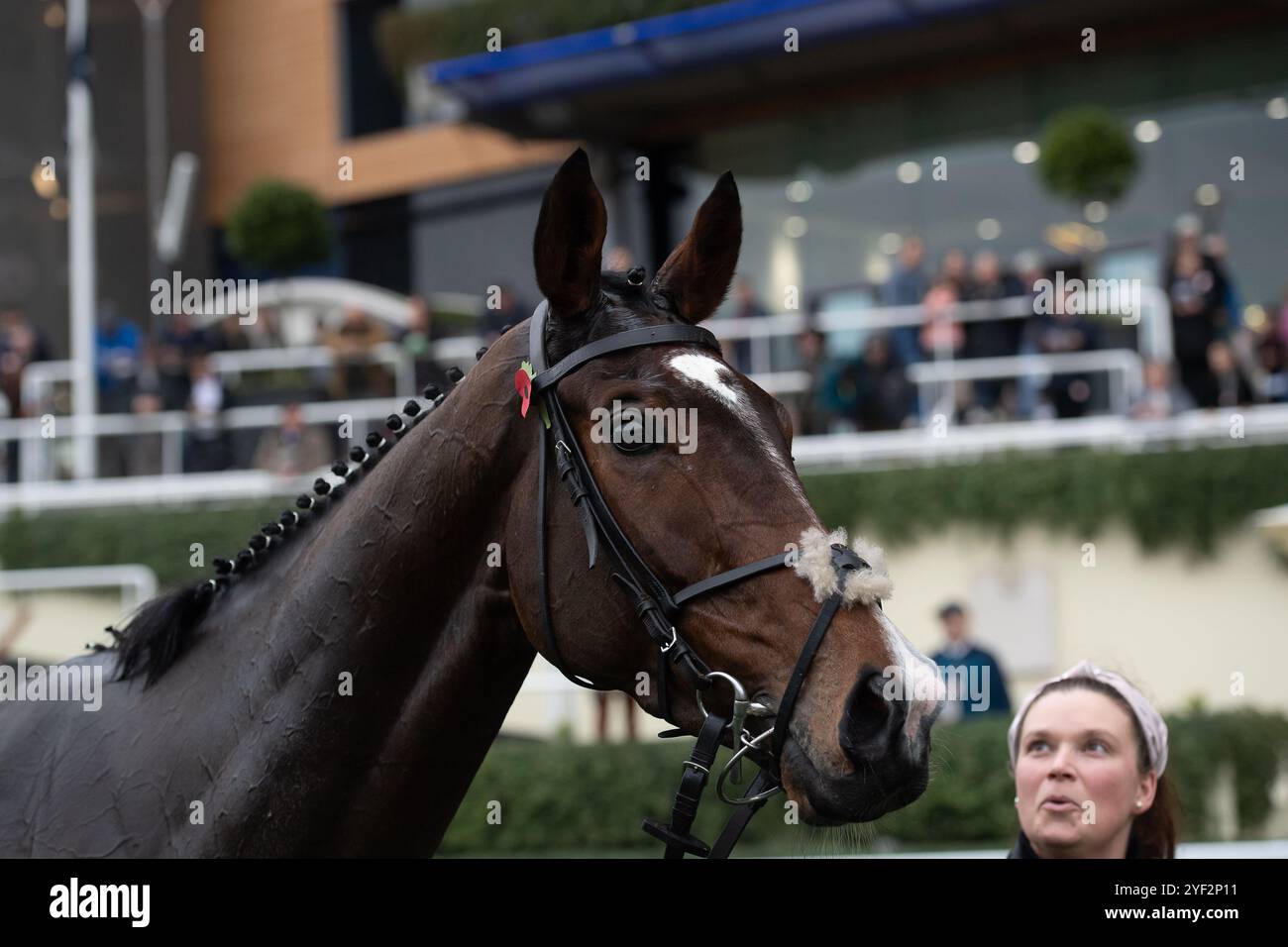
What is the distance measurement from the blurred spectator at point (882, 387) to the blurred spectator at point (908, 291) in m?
0.41

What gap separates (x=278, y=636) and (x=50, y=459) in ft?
40.4

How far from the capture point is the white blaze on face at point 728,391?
2361 millimetres

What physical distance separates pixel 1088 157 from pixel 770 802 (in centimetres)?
650

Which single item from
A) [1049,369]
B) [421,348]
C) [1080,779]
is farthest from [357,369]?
[1080,779]

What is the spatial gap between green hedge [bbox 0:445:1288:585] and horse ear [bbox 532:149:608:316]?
8.07 metres

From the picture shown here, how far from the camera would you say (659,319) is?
2547 mm

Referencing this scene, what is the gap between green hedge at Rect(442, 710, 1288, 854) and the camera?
8.84 m

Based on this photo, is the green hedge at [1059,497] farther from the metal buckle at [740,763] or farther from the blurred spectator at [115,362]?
the metal buckle at [740,763]

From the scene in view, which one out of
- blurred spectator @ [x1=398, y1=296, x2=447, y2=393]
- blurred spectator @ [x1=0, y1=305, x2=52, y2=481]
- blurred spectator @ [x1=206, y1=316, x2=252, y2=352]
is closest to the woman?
blurred spectator @ [x1=398, y1=296, x2=447, y2=393]

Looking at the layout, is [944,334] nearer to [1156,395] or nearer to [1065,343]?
[1065,343]

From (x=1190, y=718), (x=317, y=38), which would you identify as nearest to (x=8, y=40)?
(x=317, y=38)

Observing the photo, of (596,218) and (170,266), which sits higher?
(170,266)

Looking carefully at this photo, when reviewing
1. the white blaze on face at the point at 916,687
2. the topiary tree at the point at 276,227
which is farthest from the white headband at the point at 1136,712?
the topiary tree at the point at 276,227
